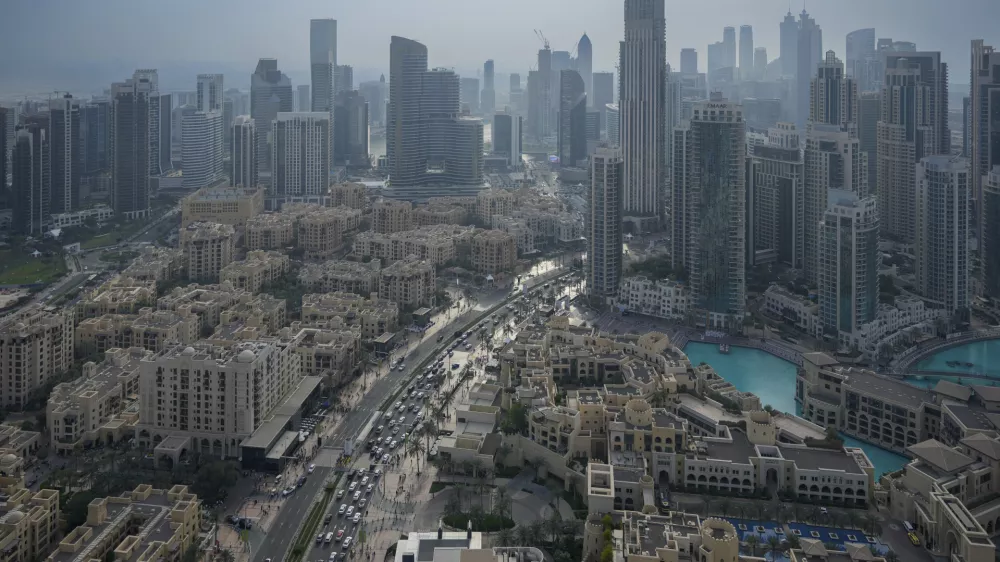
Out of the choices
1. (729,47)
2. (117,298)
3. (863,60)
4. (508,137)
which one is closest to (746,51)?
(729,47)

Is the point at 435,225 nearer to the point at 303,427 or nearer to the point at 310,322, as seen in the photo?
the point at 310,322

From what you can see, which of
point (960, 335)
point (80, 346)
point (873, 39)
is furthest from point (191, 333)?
point (873, 39)

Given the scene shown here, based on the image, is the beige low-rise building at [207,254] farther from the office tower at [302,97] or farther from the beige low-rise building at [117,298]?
the office tower at [302,97]

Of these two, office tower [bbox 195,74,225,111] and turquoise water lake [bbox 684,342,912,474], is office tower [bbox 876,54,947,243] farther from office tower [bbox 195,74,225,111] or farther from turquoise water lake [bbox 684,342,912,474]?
office tower [bbox 195,74,225,111]

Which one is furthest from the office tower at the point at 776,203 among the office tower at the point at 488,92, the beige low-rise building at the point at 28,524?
the office tower at the point at 488,92

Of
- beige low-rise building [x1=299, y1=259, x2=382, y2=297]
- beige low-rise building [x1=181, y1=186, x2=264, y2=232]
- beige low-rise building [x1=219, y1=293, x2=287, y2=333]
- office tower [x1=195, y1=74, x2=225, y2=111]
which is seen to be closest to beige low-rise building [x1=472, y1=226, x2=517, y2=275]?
beige low-rise building [x1=299, y1=259, x2=382, y2=297]
